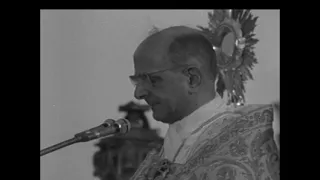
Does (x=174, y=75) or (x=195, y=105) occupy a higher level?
(x=174, y=75)

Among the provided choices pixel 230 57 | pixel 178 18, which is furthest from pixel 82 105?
pixel 230 57

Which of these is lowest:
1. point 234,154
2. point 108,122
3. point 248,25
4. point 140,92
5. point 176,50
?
point 234,154

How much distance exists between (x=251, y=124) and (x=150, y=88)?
40 centimetres

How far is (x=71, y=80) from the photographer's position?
1.76m

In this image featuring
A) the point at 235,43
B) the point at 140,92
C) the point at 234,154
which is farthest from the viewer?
the point at 235,43

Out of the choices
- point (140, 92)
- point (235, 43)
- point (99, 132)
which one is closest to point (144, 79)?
point (140, 92)

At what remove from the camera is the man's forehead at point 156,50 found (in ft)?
5.47

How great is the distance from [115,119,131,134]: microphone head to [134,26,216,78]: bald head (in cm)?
23

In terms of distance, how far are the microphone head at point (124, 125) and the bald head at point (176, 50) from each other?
228mm

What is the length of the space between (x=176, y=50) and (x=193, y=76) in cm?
12

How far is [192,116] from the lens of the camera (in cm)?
167

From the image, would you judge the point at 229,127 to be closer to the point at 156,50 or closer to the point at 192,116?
the point at 192,116
